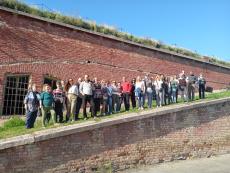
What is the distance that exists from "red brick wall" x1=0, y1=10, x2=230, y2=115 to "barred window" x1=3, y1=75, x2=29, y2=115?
0.32 meters

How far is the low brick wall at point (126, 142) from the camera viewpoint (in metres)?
12.9

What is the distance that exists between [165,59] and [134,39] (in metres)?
2.17

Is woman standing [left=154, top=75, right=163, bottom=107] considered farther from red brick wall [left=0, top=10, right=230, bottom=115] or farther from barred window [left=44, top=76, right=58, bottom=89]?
barred window [left=44, top=76, right=58, bottom=89]

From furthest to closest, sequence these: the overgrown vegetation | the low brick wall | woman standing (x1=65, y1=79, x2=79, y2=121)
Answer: the overgrown vegetation → woman standing (x1=65, y1=79, x2=79, y2=121) → the low brick wall

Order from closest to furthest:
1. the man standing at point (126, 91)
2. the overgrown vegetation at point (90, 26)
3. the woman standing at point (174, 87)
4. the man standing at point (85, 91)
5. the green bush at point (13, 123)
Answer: the man standing at point (85, 91) < the green bush at point (13, 123) < the man standing at point (126, 91) < the woman standing at point (174, 87) < the overgrown vegetation at point (90, 26)

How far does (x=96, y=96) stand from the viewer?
631 inches

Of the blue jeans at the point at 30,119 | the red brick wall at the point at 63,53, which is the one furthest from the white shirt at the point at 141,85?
the blue jeans at the point at 30,119

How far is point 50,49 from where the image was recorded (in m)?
19.4

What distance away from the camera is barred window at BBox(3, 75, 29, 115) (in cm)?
1825

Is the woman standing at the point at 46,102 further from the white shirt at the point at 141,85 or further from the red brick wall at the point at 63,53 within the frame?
the red brick wall at the point at 63,53

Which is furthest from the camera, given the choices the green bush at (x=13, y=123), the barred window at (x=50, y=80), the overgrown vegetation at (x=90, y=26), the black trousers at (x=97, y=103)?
the overgrown vegetation at (x=90, y=26)

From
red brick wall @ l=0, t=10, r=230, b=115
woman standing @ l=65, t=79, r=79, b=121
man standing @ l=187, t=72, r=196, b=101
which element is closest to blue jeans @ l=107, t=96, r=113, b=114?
woman standing @ l=65, t=79, r=79, b=121

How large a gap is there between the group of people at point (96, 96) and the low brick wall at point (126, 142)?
97cm

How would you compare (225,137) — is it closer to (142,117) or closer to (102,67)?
(142,117)
